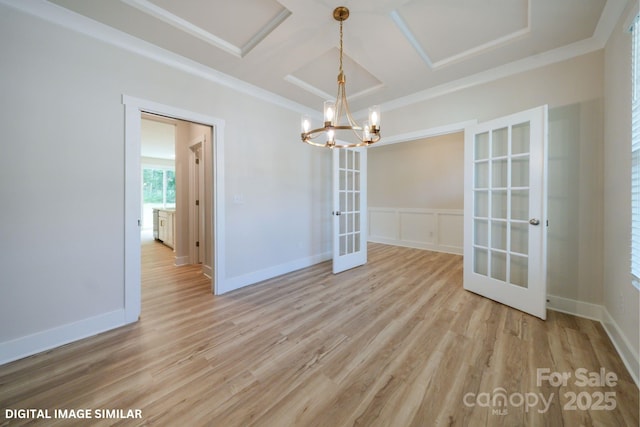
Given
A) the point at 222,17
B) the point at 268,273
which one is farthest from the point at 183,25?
the point at 268,273

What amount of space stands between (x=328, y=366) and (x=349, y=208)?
103 inches

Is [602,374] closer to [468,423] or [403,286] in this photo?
[468,423]

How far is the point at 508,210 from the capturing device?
8.25 feet

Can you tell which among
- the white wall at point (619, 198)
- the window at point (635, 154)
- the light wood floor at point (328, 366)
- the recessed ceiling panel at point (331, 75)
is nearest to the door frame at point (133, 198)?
the light wood floor at point (328, 366)

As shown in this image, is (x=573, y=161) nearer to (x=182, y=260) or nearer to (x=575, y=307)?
(x=575, y=307)

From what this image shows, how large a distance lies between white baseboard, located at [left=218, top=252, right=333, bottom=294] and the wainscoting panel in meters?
2.33

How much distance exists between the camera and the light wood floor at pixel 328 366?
1.28 m

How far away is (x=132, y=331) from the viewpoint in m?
2.07

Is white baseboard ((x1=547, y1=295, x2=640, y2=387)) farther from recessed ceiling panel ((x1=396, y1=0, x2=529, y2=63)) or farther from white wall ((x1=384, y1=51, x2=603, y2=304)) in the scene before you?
recessed ceiling panel ((x1=396, y1=0, x2=529, y2=63))

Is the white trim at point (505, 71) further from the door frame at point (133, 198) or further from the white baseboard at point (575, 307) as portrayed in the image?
the door frame at point (133, 198)

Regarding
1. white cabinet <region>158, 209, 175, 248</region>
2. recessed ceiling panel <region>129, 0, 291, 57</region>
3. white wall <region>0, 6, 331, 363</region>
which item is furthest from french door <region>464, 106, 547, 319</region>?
white cabinet <region>158, 209, 175, 248</region>

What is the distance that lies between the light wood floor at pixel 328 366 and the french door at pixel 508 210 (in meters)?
0.29

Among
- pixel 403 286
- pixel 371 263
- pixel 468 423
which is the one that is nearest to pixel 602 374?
pixel 468 423

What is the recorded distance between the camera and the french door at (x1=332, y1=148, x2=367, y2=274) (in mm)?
3625
